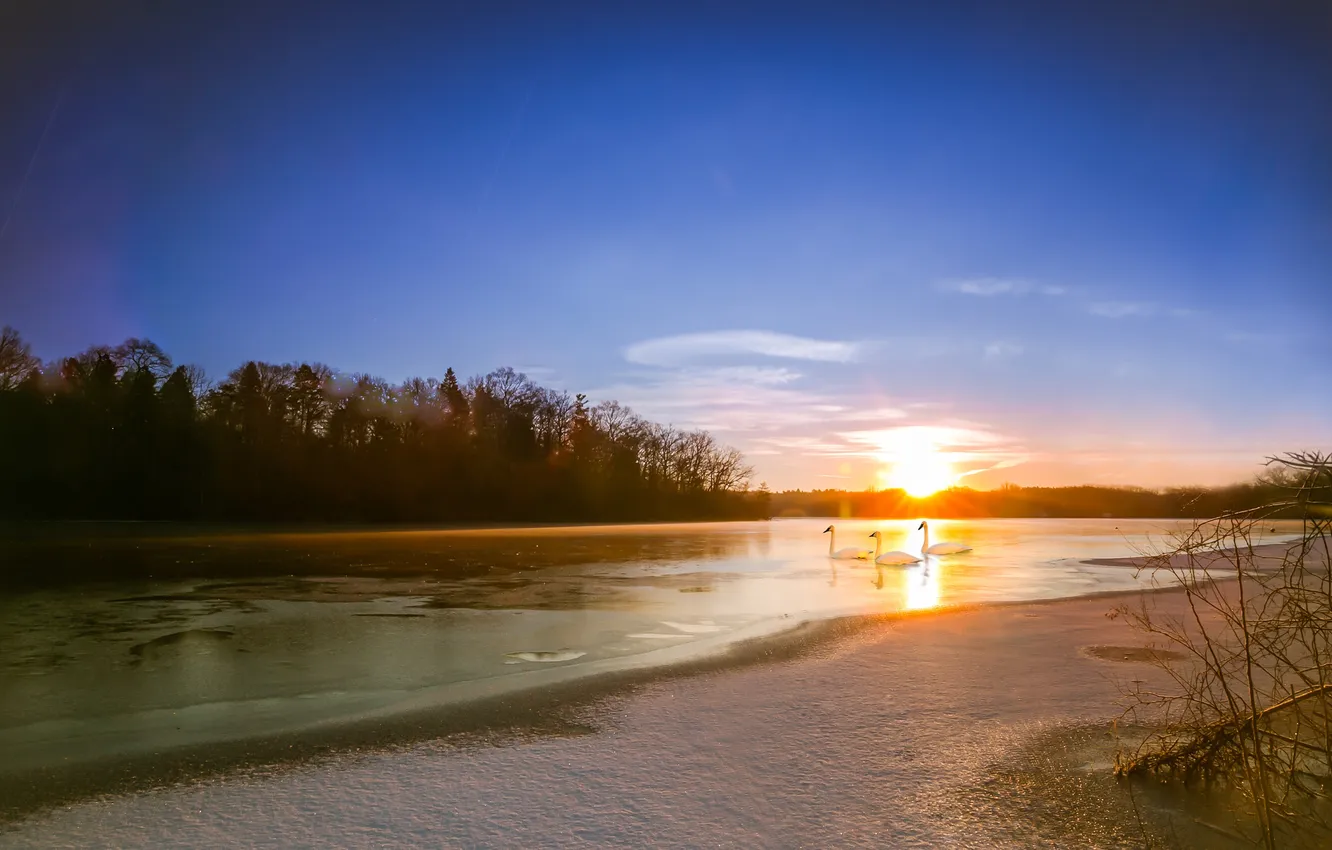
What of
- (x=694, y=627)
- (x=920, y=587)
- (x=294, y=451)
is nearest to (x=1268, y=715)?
(x=694, y=627)

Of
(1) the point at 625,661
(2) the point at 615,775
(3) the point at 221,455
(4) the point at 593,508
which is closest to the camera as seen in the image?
(2) the point at 615,775

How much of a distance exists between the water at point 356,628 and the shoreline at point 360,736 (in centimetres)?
21

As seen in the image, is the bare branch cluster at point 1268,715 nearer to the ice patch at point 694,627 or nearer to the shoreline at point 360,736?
A: the shoreline at point 360,736

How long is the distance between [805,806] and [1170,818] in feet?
5.85

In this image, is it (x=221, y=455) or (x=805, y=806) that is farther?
(x=221, y=455)

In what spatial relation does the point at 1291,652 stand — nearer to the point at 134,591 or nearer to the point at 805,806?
the point at 805,806

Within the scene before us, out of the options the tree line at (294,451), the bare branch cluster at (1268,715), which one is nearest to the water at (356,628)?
the bare branch cluster at (1268,715)

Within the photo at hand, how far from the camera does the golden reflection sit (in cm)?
1159

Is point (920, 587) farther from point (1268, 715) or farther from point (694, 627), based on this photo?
point (1268, 715)

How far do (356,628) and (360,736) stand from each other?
4567 mm

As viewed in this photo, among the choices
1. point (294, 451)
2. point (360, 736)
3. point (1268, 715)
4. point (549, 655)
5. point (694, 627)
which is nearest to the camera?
point (1268, 715)

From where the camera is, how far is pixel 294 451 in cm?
4931

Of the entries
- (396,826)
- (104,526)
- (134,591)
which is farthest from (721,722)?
(104,526)

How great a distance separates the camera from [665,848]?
3.33 metres
